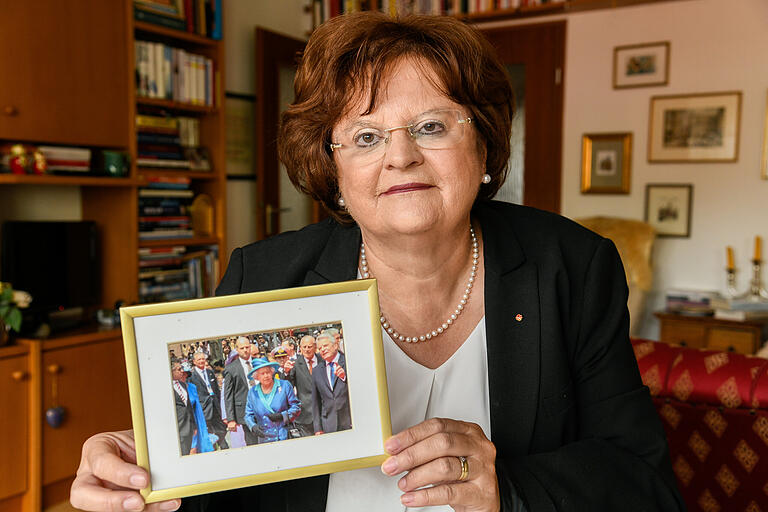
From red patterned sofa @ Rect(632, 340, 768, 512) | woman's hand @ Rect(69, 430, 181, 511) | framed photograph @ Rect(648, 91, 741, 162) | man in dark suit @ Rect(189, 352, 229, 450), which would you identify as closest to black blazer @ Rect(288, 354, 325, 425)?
man in dark suit @ Rect(189, 352, 229, 450)

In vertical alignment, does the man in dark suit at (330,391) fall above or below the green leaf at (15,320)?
above

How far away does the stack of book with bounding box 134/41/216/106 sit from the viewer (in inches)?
148

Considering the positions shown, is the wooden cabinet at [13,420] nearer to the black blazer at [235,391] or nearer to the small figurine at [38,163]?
the small figurine at [38,163]

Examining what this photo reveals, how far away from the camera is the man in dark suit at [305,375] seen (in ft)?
3.03

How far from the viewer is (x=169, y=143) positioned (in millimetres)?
4051

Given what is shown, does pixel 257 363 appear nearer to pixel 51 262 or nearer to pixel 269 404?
pixel 269 404

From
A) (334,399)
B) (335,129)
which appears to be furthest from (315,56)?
(334,399)

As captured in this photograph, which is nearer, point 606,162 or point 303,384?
point 303,384

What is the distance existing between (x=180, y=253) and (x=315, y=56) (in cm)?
312

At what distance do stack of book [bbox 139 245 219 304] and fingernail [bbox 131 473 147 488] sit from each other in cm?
310

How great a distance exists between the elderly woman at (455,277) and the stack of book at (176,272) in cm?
276

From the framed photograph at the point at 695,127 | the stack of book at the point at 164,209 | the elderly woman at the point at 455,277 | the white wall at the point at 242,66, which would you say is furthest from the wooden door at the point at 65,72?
the framed photograph at the point at 695,127

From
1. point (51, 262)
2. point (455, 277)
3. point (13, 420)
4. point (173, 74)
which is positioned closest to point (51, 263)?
point (51, 262)

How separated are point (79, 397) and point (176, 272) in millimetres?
1103
